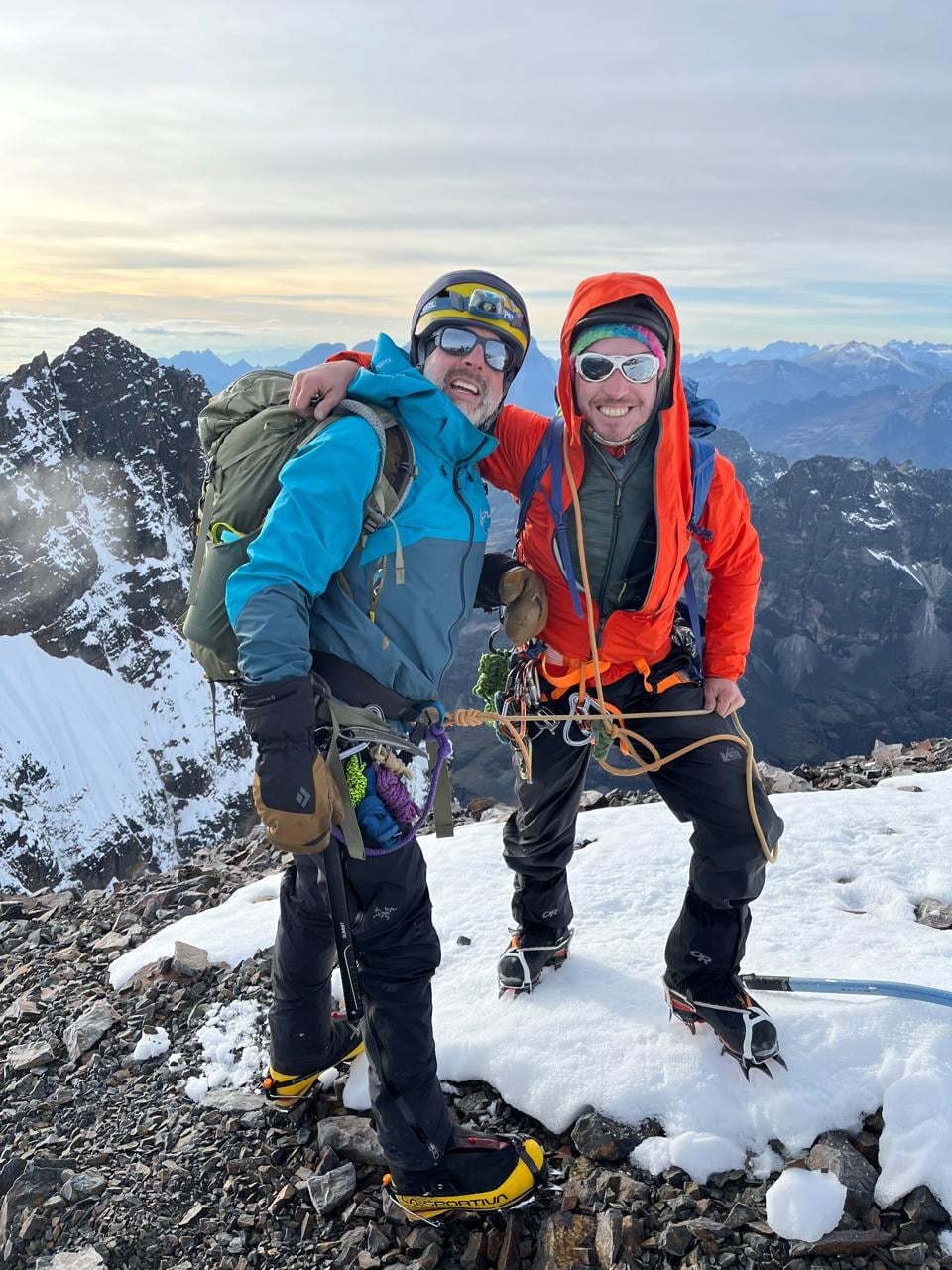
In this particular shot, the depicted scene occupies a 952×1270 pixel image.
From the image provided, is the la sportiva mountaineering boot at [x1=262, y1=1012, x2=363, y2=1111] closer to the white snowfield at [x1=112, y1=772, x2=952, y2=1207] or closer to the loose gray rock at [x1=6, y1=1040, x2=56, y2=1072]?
the white snowfield at [x1=112, y1=772, x2=952, y2=1207]

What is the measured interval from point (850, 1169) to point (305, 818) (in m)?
3.17

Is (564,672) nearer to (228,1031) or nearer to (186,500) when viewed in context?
(228,1031)

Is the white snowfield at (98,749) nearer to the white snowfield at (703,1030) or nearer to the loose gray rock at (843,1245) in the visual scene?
the white snowfield at (703,1030)

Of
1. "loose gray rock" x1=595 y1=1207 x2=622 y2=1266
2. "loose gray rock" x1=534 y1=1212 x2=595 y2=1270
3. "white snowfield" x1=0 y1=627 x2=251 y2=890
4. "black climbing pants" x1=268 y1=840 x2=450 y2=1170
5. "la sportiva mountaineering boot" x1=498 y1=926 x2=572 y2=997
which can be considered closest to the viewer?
"loose gray rock" x1=595 y1=1207 x2=622 y2=1266

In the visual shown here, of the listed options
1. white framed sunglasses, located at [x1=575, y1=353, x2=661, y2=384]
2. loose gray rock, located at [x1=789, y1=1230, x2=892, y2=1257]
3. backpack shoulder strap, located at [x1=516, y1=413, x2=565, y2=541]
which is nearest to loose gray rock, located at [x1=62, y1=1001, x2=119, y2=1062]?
loose gray rock, located at [x1=789, y1=1230, x2=892, y2=1257]

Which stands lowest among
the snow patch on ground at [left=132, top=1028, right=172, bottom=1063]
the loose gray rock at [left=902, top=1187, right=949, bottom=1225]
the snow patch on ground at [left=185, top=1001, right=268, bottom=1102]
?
the snow patch on ground at [left=132, top=1028, right=172, bottom=1063]

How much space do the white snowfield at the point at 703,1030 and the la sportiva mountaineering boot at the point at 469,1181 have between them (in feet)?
1.29

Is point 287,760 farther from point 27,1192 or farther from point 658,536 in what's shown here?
point 27,1192

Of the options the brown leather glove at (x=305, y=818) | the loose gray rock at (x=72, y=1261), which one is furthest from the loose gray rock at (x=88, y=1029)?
the brown leather glove at (x=305, y=818)

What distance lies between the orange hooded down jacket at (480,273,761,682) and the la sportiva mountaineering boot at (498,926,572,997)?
187cm

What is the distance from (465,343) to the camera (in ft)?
14.2

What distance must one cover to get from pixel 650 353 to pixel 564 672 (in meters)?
1.97

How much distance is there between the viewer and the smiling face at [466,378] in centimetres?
434

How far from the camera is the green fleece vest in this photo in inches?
181
